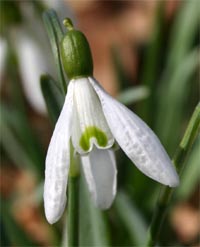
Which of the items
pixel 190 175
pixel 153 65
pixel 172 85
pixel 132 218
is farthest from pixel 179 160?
pixel 153 65

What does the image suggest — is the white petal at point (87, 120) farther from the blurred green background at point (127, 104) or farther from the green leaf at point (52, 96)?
the blurred green background at point (127, 104)

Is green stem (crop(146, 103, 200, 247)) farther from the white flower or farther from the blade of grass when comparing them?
the blade of grass

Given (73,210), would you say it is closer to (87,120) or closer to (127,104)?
(87,120)

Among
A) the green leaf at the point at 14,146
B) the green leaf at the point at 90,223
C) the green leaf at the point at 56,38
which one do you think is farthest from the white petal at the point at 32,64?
the green leaf at the point at 56,38

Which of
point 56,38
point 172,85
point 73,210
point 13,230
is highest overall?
point 56,38

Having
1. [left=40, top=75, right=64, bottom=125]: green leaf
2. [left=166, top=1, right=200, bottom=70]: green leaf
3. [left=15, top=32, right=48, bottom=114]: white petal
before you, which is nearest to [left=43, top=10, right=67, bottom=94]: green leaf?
[left=40, top=75, right=64, bottom=125]: green leaf

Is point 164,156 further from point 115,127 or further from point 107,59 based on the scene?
point 107,59
